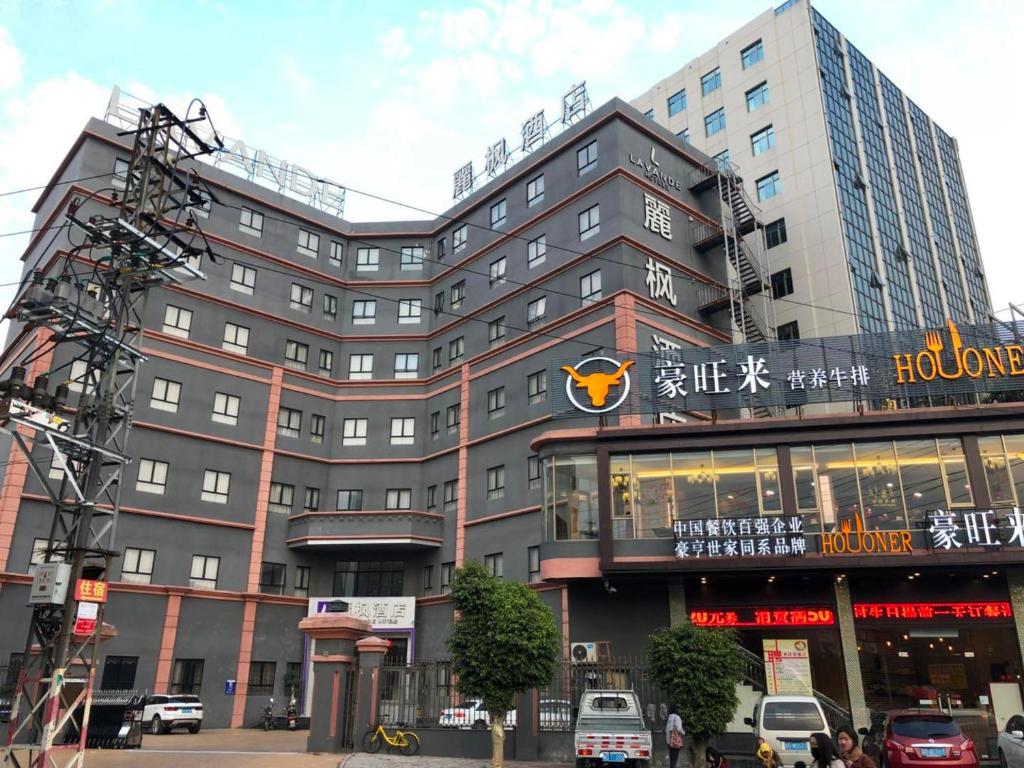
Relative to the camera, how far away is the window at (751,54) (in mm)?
51031

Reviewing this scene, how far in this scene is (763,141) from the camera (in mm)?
49125

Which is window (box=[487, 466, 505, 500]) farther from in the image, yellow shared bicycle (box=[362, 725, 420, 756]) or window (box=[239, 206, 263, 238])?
window (box=[239, 206, 263, 238])

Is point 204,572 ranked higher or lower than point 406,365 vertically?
lower

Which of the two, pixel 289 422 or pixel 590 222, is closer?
pixel 590 222

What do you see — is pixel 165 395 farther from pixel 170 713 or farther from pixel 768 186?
pixel 768 186

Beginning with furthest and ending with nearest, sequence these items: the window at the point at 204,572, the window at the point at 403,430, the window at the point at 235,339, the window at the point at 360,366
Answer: the window at the point at 360,366, the window at the point at 403,430, the window at the point at 235,339, the window at the point at 204,572

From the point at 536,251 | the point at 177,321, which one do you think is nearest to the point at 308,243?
the point at 177,321

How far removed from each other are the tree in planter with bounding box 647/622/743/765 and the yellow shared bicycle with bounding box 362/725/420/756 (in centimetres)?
718

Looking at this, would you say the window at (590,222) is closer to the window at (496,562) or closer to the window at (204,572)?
the window at (496,562)

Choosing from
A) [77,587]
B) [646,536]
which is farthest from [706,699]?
[77,587]

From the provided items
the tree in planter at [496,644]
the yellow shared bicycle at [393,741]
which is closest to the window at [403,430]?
the yellow shared bicycle at [393,741]

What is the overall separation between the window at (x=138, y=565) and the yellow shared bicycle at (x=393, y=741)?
17857 millimetres

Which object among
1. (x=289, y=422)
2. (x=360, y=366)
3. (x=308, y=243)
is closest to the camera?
(x=289, y=422)

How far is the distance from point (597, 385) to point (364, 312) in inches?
832
